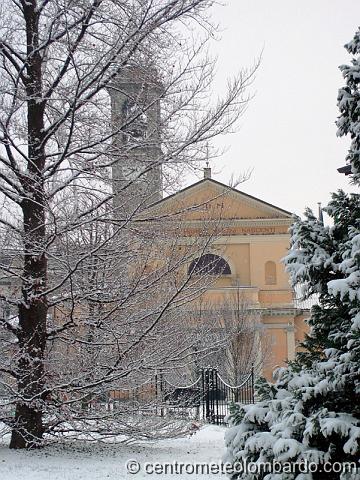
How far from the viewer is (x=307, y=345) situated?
526cm

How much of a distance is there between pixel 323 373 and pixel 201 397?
23.5 ft

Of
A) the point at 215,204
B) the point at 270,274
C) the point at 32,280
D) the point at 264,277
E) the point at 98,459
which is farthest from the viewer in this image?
the point at 270,274

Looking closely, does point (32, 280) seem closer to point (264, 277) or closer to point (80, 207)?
point (80, 207)

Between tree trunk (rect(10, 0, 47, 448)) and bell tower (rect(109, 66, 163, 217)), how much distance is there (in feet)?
3.34

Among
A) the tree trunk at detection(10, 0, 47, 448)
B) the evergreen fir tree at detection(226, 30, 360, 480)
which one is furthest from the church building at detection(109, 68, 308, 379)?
the evergreen fir tree at detection(226, 30, 360, 480)

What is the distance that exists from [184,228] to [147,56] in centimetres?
248

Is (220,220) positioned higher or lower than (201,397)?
higher

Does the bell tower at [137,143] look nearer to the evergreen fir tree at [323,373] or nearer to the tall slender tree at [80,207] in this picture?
the tall slender tree at [80,207]

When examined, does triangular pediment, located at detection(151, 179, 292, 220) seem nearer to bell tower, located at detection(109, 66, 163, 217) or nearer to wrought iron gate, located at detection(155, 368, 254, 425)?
bell tower, located at detection(109, 66, 163, 217)

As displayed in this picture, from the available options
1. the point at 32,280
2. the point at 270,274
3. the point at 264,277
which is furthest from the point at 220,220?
the point at 270,274

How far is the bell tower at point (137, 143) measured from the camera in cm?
893

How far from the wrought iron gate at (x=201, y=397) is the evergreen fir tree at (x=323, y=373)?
1.88 meters

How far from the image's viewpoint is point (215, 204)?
34.3 feet

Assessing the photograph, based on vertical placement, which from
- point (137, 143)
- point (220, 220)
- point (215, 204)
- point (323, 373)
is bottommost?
point (323, 373)
